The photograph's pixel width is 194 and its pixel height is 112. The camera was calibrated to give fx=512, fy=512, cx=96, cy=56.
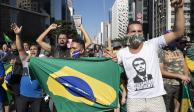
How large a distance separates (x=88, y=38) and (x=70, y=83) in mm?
2615

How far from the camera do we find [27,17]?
4560 inches

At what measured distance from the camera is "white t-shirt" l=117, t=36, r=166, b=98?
544 cm

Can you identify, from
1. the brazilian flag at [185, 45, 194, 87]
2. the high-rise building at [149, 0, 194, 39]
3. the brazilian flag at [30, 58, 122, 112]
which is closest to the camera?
the brazilian flag at [30, 58, 122, 112]

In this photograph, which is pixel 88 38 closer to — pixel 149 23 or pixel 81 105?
pixel 81 105

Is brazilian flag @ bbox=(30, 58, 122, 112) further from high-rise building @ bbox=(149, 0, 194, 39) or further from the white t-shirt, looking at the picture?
high-rise building @ bbox=(149, 0, 194, 39)

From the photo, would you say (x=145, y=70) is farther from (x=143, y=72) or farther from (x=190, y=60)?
(x=190, y=60)

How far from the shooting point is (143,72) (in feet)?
17.9

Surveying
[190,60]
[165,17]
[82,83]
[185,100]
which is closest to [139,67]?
[82,83]

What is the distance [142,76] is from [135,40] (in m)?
0.39

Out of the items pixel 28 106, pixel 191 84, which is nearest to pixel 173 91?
pixel 191 84

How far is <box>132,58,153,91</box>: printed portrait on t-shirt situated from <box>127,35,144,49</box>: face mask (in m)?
0.16

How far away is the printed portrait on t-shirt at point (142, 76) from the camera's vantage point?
544 cm

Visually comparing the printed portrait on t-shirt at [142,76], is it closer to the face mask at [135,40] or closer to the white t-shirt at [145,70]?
the white t-shirt at [145,70]

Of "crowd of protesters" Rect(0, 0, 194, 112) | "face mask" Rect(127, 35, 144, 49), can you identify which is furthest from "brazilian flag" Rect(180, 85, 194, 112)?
"face mask" Rect(127, 35, 144, 49)
